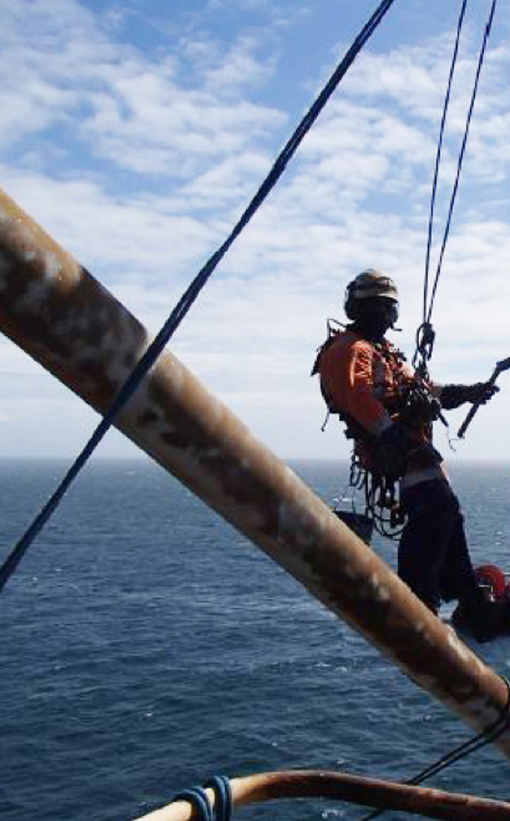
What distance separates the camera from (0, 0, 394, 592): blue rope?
204 cm

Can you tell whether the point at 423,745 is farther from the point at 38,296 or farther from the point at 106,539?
the point at 106,539

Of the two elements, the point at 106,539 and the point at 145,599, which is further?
the point at 106,539

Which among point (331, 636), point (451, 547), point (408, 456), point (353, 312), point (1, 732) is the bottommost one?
point (1, 732)

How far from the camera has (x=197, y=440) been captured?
7.18 ft

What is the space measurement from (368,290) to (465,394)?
154cm

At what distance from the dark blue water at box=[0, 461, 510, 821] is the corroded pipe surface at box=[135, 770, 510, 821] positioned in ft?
11.6

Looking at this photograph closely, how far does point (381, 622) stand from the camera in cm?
281

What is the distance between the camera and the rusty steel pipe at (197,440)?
187 centimetres

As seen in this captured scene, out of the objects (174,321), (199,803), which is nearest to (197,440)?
(174,321)

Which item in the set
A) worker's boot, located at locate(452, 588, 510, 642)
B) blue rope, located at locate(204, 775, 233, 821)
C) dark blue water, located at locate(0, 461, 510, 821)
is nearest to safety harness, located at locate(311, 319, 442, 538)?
worker's boot, located at locate(452, 588, 510, 642)

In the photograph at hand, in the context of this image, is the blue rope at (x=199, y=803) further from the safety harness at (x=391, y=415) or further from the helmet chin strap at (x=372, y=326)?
the helmet chin strap at (x=372, y=326)

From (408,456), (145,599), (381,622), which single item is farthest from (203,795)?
(145,599)

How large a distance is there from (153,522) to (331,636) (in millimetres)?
86494

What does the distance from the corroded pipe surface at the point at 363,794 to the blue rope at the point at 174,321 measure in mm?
1889
